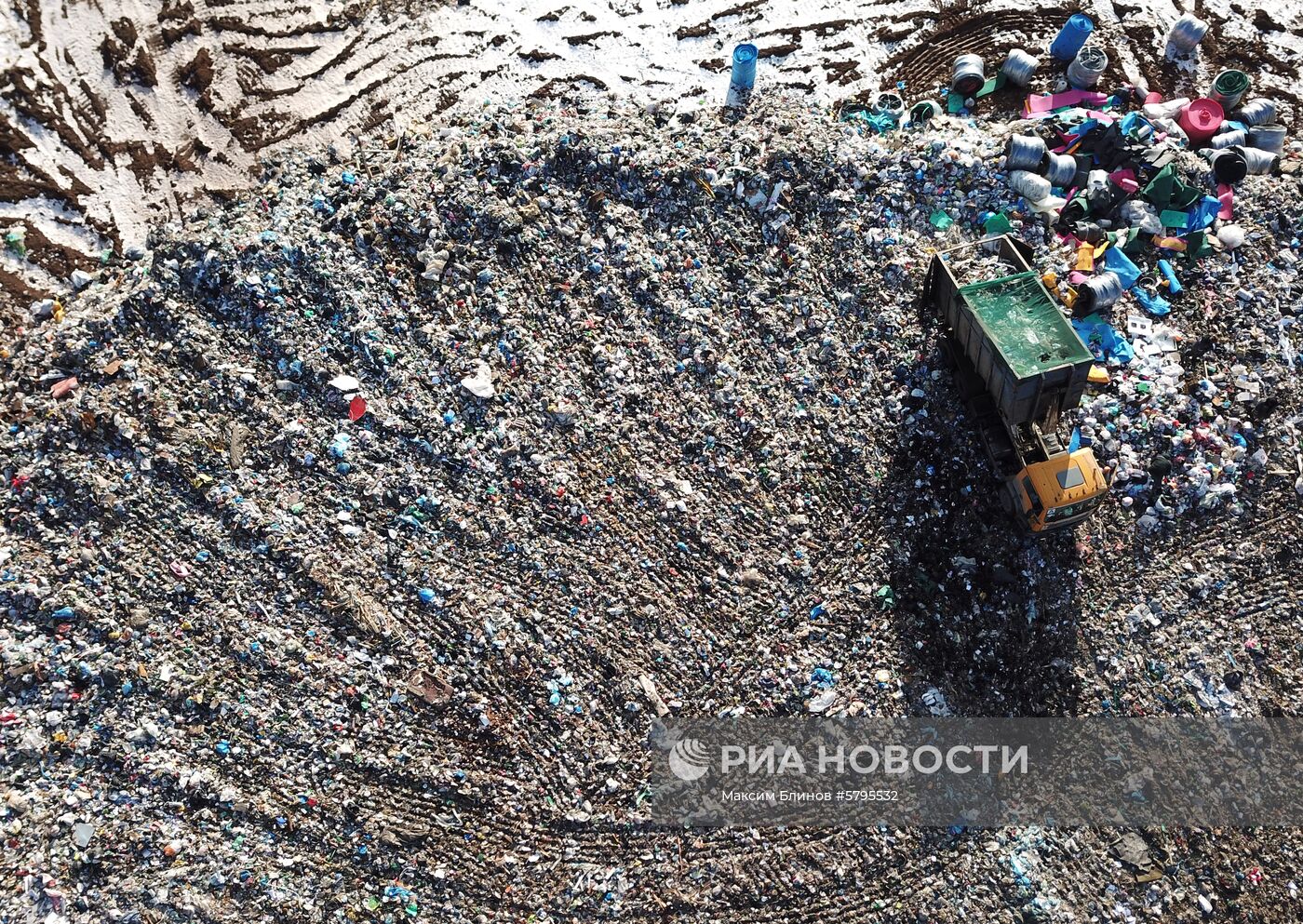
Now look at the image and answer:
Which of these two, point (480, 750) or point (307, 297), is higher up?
point (307, 297)

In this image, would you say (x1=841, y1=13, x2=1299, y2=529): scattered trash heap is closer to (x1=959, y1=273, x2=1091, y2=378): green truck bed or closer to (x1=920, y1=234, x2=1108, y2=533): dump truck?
(x1=920, y1=234, x2=1108, y2=533): dump truck

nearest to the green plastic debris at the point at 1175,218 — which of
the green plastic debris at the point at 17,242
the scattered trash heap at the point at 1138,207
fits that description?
the scattered trash heap at the point at 1138,207

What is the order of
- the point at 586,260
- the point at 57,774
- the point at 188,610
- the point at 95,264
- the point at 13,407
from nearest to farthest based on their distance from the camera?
the point at 57,774 → the point at 188,610 → the point at 13,407 → the point at 586,260 → the point at 95,264

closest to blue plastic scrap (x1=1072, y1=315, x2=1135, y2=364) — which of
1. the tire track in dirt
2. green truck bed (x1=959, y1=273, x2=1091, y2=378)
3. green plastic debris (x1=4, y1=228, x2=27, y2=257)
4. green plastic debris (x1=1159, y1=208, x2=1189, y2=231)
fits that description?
green truck bed (x1=959, y1=273, x2=1091, y2=378)

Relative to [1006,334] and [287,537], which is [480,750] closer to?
[287,537]

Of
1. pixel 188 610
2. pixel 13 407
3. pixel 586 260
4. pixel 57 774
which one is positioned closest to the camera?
pixel 57 774

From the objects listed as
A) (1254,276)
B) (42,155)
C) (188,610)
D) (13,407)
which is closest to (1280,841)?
(1254,276)

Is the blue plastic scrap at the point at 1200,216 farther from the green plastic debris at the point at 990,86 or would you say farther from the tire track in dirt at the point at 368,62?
the green plastic debris at the point at 990,86
